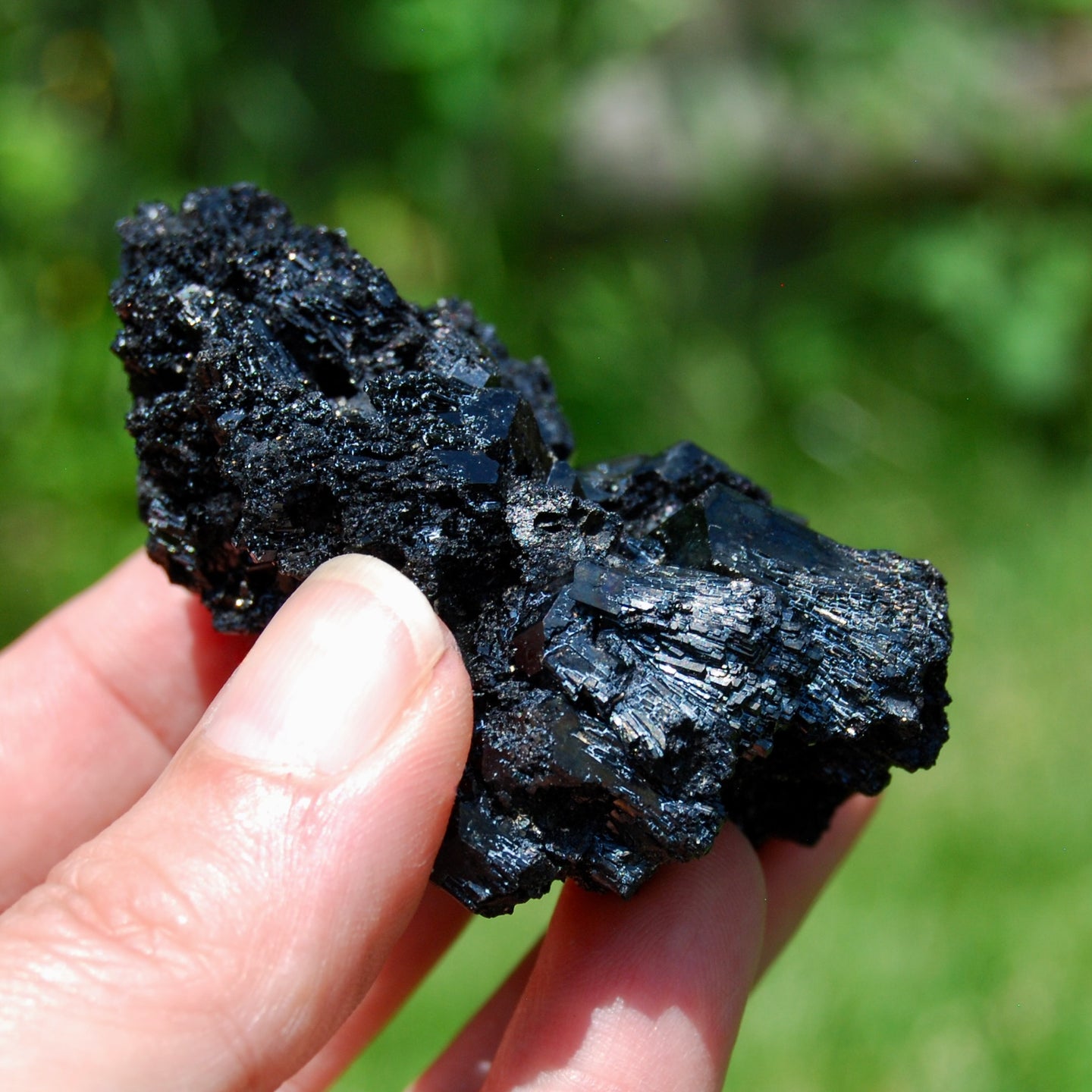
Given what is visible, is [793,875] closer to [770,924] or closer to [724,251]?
[770,924]

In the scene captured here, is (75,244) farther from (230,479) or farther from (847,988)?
(847,988)

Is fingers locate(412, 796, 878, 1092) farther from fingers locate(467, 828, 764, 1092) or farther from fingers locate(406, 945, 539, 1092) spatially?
fingers locate(467, 828, 764, 1092)

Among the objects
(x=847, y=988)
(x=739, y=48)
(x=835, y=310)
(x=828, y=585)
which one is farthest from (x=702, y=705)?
(x=739, y=48)

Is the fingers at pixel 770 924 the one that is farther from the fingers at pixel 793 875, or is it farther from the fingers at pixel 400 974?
the fingers at pixel 400 974

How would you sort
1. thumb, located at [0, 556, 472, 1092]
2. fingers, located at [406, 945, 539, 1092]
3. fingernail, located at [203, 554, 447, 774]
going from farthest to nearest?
fingers, located at [406, 945, 539, 1092], fingernail, located at [203, 554, 447, 774], thumb, located at [0, 556, 472, 1092]

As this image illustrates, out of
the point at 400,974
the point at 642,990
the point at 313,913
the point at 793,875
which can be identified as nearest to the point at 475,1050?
the point at 400,974

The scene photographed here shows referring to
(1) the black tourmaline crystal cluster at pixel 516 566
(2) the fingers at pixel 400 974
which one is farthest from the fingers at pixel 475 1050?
(1) the black tourmaline crystal cluster at pixel 516 566

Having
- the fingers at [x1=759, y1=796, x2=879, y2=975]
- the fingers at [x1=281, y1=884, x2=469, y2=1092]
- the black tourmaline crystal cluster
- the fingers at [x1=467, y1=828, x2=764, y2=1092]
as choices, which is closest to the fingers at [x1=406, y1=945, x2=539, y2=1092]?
the fingers at [x1=281, y1=884, x2=469, y2=1092]
